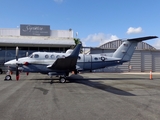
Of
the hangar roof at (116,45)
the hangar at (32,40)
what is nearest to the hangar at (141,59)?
the hangar roof at (116,45)

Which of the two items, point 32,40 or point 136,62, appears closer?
point 32,40

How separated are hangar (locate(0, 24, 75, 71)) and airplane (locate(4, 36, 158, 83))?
45.7 feet

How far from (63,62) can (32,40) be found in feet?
68.6

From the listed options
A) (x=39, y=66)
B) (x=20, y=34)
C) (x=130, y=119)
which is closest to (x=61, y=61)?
(x=39, y=66)

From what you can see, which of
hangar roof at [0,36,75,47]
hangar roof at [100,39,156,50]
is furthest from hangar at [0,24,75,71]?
hangar roof at [100,39,156,50]

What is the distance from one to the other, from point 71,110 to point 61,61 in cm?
870

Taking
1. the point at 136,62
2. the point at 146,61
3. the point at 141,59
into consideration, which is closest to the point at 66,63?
the point at 136,62

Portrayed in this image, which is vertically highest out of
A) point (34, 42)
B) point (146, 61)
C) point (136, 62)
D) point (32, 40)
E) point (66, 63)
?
point (32, 40)

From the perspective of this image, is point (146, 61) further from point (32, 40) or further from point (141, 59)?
point (32, 40)

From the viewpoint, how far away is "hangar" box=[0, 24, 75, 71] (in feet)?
109

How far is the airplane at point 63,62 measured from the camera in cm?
1573

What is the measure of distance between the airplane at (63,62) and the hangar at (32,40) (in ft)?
45.7

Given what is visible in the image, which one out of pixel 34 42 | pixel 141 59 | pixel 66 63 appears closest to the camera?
pixel 66 63

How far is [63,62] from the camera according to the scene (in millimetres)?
15344
